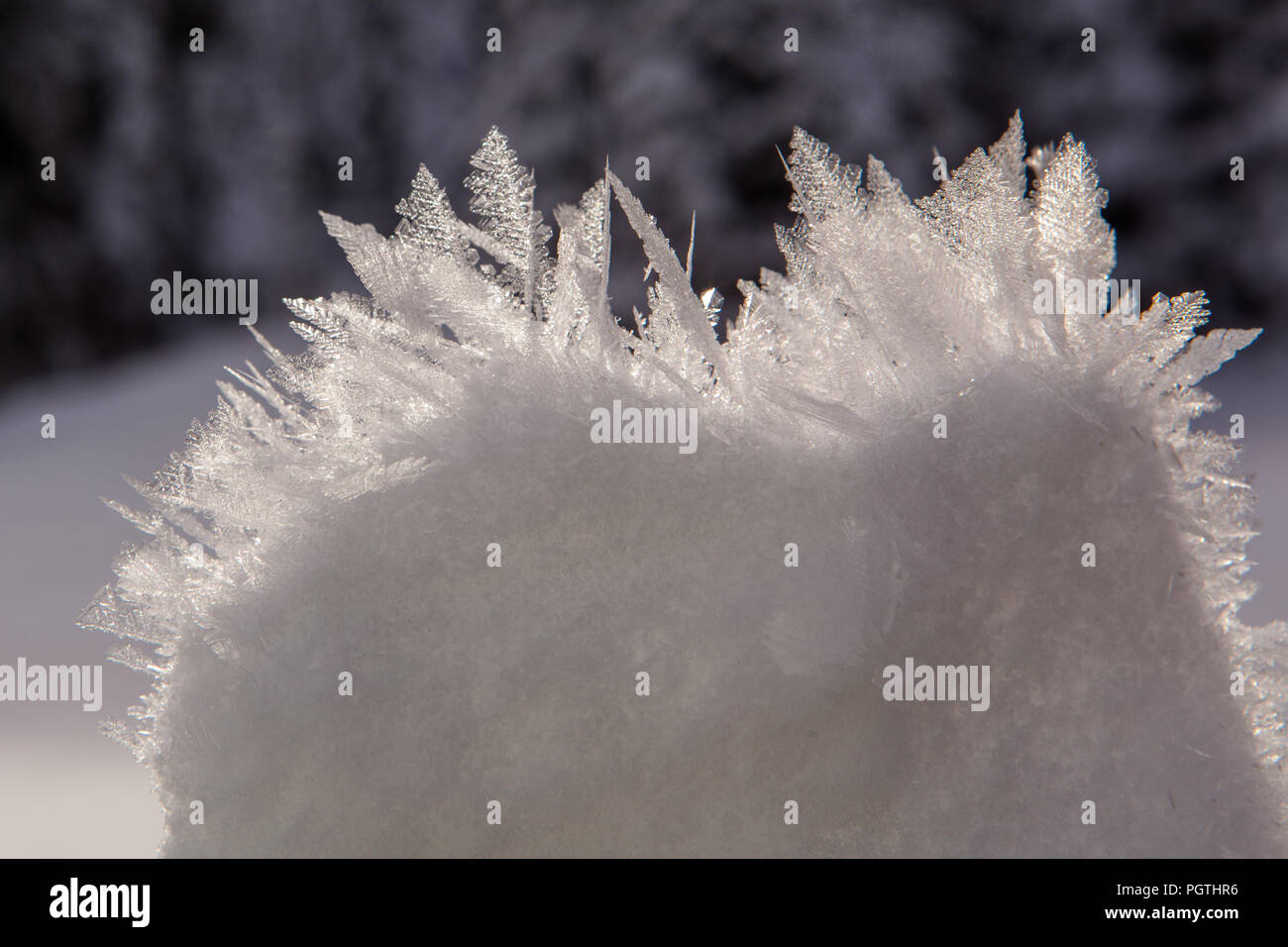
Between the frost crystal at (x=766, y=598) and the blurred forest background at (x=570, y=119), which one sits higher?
the blurred forest background at (x=570, y=119)

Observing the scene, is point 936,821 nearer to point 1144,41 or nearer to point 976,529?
point 976,529

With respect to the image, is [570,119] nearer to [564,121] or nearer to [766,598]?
[564,121]

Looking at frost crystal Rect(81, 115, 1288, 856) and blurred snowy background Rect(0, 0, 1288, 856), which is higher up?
blurred snowy background Rect(0, 0, 1288, 856)

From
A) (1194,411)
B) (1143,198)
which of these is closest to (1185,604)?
(1194,411)

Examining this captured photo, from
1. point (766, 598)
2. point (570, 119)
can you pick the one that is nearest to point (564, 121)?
point (570, 119)

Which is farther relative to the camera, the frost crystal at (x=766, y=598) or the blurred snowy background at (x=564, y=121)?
the blurred snowy background at (x=564, y=121)

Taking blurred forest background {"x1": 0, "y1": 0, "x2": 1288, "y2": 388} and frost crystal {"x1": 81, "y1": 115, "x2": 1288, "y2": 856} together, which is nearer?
frost crystal {"x1": 81, "y1": 115, "x2": 1288, "y2": 856}

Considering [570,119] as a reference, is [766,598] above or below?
below
